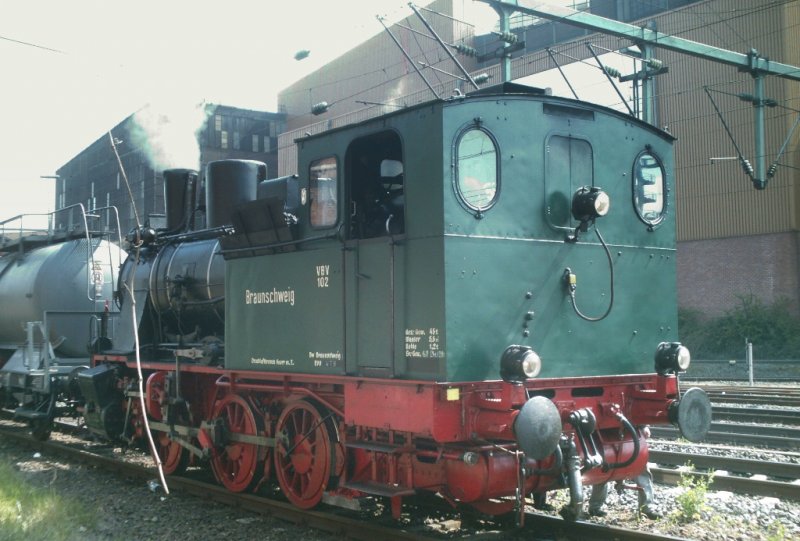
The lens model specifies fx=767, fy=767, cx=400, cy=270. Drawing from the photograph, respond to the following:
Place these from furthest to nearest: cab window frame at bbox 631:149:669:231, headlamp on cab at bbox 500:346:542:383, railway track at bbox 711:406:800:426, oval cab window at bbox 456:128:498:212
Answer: railway track at bbox 711:406:800:426, cab window frame at bbox 631:149:669:231, oval cab window at bbox 456:128:498:212, headlamp on cab at bbox 500:346:542:383

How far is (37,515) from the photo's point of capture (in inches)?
284

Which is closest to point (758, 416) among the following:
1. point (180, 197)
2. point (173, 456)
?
point (173, 456)

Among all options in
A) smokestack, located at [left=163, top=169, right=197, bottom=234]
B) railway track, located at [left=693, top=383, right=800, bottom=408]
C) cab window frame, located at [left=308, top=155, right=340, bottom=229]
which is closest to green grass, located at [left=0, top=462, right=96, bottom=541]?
cab window frame, located at [left=308, top=155, right=340, bottom=229]

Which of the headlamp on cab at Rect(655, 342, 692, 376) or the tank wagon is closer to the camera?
the headlamp on cab at Rect(655, 342, 692, 376)

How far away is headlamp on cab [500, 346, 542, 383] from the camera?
5812 mm

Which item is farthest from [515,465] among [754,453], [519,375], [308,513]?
[754,453]

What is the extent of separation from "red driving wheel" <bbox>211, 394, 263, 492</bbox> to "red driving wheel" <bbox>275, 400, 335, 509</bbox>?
555 millimetres

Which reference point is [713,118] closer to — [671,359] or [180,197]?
[180,197]

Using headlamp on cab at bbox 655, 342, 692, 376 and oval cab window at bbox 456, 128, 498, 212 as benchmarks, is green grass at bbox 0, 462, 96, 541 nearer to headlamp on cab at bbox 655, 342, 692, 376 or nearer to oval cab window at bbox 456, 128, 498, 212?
oval cab window at bbox 456, 128, 498, 212

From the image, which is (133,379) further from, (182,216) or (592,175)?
(592,175)

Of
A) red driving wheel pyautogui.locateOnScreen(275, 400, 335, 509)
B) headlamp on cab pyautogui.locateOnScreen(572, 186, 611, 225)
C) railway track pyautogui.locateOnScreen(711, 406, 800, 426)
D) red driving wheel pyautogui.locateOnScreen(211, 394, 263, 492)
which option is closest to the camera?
headlamp on cab pyautogui.locateOnScreen(572, 186, 611, 225)

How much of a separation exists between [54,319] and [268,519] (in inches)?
301

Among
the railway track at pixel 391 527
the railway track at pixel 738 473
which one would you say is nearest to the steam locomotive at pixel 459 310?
the railway track at pixel 391 527

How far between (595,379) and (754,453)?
4.75m
